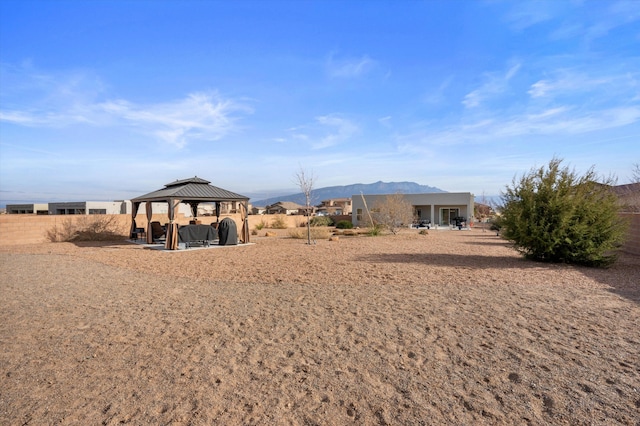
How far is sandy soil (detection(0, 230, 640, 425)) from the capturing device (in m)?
3.00

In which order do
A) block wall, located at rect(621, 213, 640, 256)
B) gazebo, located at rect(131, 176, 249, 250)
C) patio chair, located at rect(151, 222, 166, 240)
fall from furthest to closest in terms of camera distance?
patio chair, located at rect(151, 222, 166, 240), gazebo, located at rect(131, 176, 249, 250), block wall, located at rect(621, 213, 640, 256)

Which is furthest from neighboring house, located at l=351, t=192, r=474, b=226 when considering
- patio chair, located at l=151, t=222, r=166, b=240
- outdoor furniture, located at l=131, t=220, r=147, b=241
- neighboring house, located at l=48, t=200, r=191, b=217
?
neighboring house, located at l=48, t=200, r=191, b=217

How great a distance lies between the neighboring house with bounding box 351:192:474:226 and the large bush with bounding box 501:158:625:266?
2266cm

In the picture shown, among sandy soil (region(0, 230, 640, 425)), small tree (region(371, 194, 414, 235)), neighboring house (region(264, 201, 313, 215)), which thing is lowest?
sandy soil (region(0, 230, 640, 425))

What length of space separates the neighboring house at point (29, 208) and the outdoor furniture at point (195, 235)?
52.3m

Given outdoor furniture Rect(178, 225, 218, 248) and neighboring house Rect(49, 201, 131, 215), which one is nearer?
outdoor furniture Rect(178, 225, 218, 248)

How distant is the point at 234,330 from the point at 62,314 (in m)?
2.94

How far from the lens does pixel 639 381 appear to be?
11.0 ft

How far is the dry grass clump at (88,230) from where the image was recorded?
56.8 ft

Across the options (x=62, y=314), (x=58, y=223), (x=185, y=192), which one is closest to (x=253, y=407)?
(x=62, y=314)

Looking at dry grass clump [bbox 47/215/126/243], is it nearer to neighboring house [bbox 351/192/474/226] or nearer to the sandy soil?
the sandy soil

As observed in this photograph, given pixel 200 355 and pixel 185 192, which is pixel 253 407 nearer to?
pixel 200 355

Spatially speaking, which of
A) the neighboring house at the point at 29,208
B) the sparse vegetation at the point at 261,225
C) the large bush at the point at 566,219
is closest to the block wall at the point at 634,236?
the large bush at the point at 566,219

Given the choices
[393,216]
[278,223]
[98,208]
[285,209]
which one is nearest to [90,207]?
[98,208]
